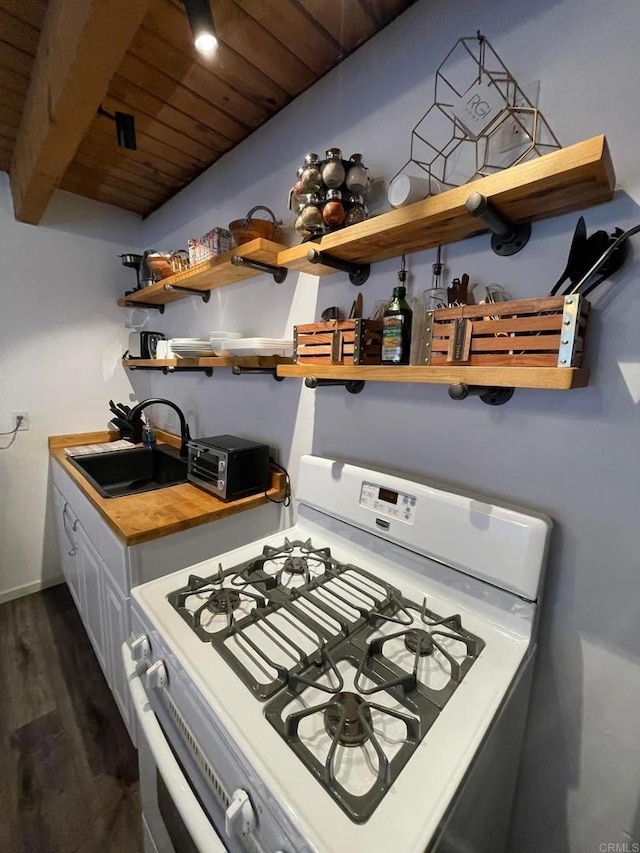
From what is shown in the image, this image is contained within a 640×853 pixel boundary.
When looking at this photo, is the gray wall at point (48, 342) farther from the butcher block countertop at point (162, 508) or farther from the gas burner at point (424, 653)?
the gas burner at point (424, 653)

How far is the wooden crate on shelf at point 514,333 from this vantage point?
62cm

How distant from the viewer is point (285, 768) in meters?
0.49

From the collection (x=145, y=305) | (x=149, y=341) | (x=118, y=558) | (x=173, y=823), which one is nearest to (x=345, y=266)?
A: (x=118, y=558)

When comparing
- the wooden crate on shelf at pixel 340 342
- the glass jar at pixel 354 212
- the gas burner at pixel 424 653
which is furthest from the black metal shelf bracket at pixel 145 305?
the gas burner at pixel 424 653

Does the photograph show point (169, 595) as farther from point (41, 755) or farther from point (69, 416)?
point (69, 416)

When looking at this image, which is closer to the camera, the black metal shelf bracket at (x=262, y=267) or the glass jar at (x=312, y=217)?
the glass jar at (x=312, y=217)

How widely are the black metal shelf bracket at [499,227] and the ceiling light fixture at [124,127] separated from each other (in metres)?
1.32

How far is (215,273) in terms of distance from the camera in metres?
1.48

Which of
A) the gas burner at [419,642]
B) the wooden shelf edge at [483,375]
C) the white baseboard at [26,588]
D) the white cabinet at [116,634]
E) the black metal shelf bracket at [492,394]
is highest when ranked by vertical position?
the wooden shelf edge at [483,375]

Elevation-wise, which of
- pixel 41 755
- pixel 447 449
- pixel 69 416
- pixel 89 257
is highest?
pixel 89 257

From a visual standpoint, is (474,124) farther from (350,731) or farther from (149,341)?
(149,341)

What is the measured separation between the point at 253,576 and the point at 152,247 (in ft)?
7.29

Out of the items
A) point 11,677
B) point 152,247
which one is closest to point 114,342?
point 152,247

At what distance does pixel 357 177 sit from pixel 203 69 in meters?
0.68
